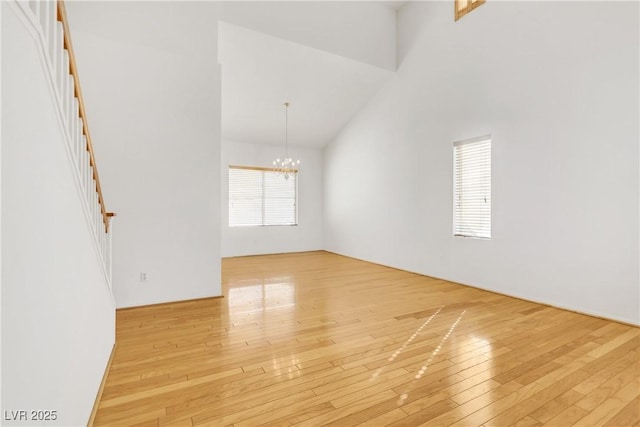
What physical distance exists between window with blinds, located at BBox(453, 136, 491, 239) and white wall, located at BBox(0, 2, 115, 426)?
194 inches

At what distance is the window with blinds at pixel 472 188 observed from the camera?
467 cm

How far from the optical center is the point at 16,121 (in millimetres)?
1048

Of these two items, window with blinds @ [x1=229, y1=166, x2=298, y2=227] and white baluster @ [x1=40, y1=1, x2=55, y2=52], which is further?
window with blinds @ [x1=229, y1=166, x2=298, y2=227]

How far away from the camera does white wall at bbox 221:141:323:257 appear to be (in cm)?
781

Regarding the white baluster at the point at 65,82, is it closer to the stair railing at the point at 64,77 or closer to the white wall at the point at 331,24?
the stair railing at the point at 64,77

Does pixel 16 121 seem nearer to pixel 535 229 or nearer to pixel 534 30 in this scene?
pixel 535 229

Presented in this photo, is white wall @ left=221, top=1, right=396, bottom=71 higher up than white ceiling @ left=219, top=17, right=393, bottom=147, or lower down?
higher up

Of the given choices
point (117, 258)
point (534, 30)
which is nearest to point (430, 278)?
point (534, 30)

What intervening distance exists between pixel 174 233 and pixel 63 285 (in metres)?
2.71

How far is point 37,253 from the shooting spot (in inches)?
45.7

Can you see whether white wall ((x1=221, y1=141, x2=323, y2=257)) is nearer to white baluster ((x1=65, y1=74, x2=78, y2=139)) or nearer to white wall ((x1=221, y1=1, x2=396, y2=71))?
white wall ((x1=221, y1=1, x2=396, y2=71))

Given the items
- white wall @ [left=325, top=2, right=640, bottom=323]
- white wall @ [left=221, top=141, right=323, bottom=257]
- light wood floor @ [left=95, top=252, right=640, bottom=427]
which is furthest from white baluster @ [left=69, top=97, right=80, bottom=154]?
white wall @ [left=221, top=141, right=323, bottom=257]

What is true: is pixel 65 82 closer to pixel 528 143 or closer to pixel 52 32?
pixel 52 32

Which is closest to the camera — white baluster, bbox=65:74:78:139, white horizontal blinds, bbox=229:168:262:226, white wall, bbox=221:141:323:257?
white baluster, bbox=65:74:78:139
